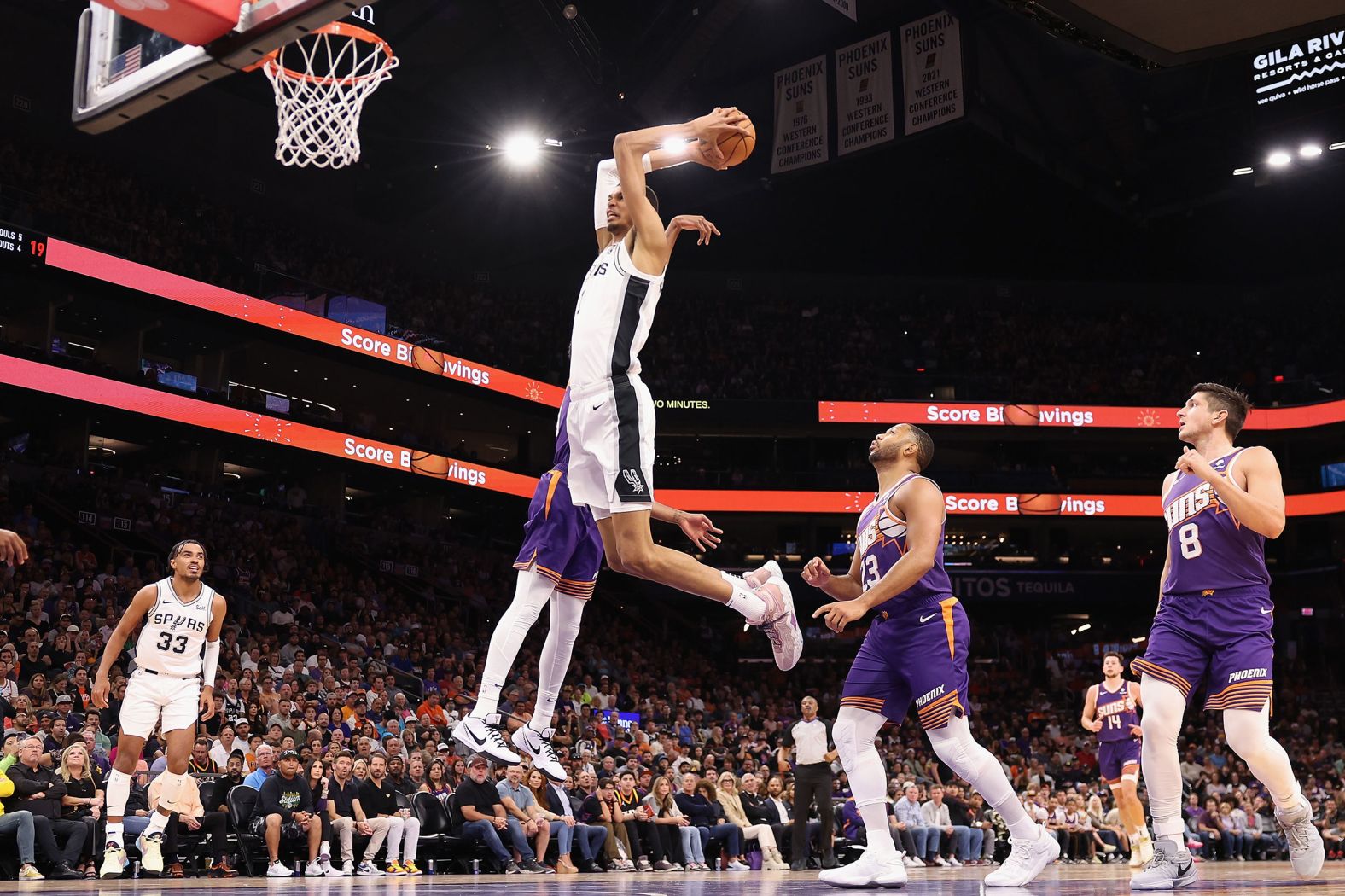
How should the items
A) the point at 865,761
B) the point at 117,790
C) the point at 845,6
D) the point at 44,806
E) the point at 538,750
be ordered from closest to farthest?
the point at 865,761 → the point at 538,750 → the point at 117,790 → the point at 44,806 → the point at 845,6

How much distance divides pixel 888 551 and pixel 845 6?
17.8 metres

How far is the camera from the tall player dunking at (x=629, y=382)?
5.70 meters

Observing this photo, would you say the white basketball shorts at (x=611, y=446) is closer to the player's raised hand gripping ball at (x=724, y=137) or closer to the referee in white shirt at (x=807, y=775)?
the player's raised hand gripping ball at (x=724, y=137)

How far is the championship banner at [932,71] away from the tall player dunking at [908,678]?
17.8 meters

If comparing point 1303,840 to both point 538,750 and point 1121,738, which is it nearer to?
point 538,750

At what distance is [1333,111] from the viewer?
2723cm

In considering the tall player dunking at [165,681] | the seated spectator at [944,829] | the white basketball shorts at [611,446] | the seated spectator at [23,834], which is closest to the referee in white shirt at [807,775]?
the seated spectator at [944,829]

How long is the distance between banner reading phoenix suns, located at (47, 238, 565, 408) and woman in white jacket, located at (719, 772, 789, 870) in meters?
14.7

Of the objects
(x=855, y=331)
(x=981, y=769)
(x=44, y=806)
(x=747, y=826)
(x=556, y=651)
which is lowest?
(x=747, y=826)

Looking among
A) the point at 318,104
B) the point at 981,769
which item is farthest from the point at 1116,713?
the point at 318,104

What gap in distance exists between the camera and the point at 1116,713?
13031mm

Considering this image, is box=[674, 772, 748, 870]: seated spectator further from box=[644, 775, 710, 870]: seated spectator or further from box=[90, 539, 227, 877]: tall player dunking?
box=[90, 539, 227, 877]: tall player dunking

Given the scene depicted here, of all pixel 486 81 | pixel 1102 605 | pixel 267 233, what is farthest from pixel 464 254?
pixel 1102 605

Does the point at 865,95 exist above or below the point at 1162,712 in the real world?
above
